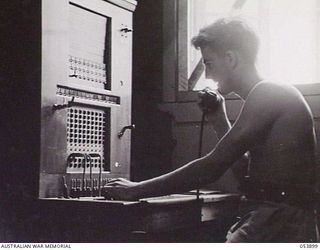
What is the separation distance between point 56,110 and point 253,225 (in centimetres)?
70

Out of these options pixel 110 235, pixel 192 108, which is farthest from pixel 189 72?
pixel 110 235

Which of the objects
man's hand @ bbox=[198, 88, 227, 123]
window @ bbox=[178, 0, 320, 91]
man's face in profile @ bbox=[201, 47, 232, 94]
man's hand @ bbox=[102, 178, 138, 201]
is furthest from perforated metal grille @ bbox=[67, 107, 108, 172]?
window @ bbox=[178, 0, 320, 91]

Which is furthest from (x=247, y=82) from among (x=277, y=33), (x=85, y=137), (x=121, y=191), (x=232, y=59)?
(x=277, y=33)

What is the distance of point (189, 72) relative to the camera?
8.36 feet

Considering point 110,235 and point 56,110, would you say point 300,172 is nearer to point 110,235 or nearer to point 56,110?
point 110,235

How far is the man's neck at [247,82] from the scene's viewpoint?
1488 millimetres

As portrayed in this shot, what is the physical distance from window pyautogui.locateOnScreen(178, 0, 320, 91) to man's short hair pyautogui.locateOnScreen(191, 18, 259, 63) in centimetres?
73

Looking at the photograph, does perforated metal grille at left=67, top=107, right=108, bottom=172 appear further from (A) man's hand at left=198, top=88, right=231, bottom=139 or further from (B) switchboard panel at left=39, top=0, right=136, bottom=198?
(A) man's hand at left=198, top=88, right=231, bottom=139

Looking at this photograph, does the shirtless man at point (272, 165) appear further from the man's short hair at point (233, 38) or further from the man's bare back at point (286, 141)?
the man's short hair at point (233, 38)

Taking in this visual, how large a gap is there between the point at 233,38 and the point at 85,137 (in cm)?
60

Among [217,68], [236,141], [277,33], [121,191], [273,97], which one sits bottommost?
[121,191]

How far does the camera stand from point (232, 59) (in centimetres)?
150

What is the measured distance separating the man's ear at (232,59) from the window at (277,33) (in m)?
0.78

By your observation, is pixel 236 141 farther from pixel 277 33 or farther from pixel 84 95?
pixel 277 33
